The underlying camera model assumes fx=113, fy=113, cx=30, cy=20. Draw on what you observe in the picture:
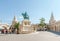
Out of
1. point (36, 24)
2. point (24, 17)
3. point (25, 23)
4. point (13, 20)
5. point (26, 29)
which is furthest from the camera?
point (36, 24)

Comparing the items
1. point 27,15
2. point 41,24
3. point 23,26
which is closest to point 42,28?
point 41,24

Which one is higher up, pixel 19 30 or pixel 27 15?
pixel 27 15

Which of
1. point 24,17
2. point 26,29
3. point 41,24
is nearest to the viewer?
Result: point 26,29

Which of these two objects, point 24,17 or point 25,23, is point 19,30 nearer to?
point 25,23

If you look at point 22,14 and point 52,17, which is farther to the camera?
point 52,17

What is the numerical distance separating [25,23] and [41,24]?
28.6 m

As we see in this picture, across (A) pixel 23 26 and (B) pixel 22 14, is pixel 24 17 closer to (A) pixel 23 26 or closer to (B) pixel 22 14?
(B) pixel 22 14

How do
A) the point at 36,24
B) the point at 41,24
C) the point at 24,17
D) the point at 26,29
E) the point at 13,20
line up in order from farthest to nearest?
1. the point at 36,24
2. the point at 41,24
3. the point at 13,20
4. the point at 24,17
5. the point at 26,29

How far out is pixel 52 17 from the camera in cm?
7300

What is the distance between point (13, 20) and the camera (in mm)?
52156

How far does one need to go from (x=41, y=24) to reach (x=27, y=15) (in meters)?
25.6

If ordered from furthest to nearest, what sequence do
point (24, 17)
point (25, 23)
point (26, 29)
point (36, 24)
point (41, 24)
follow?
point (36, 24), point (41, 24), point (24, 17), point (25, 23), point (26, 29)

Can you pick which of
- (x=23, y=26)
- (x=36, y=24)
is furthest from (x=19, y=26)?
(x=36, y=24)

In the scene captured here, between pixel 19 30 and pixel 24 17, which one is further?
pixel 24 17
